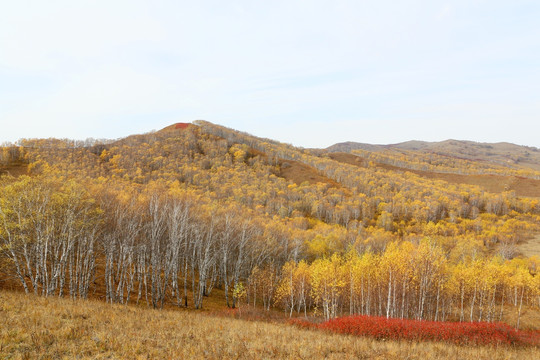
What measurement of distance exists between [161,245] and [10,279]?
20109mm

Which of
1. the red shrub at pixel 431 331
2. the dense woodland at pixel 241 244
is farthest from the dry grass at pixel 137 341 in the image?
the dense woodland at pixel 241 244

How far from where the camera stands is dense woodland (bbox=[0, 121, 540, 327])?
106ft

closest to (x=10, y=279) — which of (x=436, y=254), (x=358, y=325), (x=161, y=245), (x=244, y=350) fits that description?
(x=161, y=245)

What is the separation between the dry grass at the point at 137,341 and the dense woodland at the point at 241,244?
1489cm

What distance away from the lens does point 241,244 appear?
2126 inches

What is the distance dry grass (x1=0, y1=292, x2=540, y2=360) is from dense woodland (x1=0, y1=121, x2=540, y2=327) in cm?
1489

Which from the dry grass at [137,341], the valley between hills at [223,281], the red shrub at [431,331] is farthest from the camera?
the red shrub at [431,331]

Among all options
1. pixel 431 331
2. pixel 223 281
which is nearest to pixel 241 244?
pixel 223 281

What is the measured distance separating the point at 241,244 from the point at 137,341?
41.6 meters

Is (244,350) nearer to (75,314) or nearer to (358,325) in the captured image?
(75,314)

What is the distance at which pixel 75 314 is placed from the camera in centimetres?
1614

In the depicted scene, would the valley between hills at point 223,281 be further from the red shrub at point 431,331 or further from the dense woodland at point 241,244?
the dense woodland at point 241,244

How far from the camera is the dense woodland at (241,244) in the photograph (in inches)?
1276

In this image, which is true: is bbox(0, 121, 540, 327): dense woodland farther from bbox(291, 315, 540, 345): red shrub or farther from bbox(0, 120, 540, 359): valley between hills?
bbox(291, 315, 540, 345): red shrub
